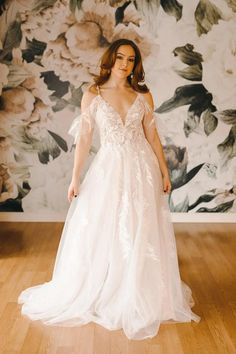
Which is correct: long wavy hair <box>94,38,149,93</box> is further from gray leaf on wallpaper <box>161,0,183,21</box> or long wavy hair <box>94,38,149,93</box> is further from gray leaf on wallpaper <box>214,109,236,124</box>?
gray leaf on wallpaper <box>214,109,236,124</box>

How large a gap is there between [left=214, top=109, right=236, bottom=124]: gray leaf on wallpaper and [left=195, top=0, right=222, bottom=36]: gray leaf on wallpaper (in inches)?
26.9

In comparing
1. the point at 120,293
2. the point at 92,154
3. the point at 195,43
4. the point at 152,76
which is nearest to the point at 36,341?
the point at 120,293

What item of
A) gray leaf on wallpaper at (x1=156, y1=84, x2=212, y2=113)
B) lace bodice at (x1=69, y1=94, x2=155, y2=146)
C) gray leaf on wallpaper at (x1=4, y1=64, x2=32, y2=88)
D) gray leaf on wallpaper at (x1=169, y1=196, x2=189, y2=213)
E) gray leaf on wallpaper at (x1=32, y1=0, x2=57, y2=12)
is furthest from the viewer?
gray leaf on wallpaper at (x1=169, y1=196, x2=189, y2=213)

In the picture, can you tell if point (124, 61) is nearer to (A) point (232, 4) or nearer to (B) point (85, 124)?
(B) point (85, 124)

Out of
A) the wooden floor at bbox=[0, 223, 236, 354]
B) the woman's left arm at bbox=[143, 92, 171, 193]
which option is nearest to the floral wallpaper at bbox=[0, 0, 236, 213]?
the wooden floor at bbox=[0, 223, 236, 354]

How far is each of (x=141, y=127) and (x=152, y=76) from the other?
1455 millimetres

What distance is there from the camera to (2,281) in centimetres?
290

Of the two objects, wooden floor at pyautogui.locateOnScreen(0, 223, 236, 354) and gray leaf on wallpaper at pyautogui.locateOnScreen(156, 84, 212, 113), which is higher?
gray leaf on wallpaper at pyautogui.locateOnScreen(156, 84, 212, 113)

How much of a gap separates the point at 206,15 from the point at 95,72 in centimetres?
102

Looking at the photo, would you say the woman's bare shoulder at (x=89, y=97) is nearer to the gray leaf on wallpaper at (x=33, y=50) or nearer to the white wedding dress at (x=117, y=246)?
the white wedding dress at (x=117, y=246)

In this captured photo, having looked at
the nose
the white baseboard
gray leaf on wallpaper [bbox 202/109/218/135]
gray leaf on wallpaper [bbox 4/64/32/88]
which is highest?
the nose

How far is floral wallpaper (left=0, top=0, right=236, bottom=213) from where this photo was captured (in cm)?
380

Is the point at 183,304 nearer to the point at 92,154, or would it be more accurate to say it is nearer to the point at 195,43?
the point at 92,154

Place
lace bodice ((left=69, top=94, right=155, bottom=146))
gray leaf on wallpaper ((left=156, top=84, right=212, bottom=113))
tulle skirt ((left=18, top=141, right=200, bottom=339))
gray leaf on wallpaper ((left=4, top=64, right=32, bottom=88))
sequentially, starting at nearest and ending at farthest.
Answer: tulle skirt ((left=18, top=141, right=200, bottom=339)), lace bodice ((left=69, top=94, right=155, bottom=146)), gray leaf on wallpaper ((left=4, top=64, right=32, bottom=88)), gray leaf on wallpaper ((left=156, top=84, right=212, bottom=113))
